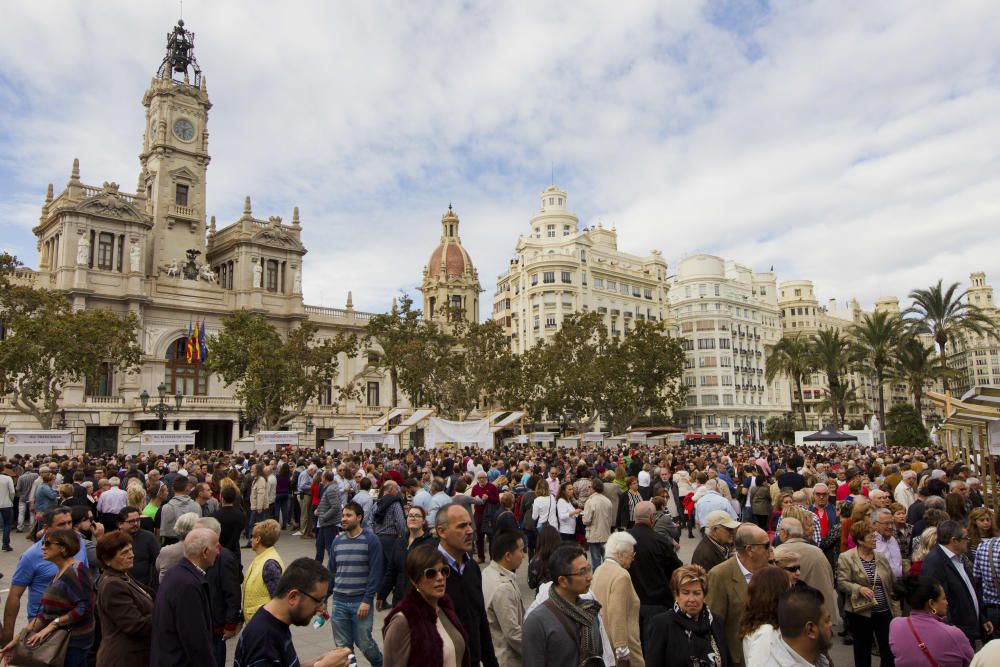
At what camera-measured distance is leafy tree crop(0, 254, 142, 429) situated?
99.2 ft

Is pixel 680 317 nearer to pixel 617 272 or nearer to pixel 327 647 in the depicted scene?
pixel 617 272

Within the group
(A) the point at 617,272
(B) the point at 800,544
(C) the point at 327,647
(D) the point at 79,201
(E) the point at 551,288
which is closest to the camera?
(B) the point at 800,544

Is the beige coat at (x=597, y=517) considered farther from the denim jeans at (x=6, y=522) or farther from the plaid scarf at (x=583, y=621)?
the denim jeans at (x=6, y=522)

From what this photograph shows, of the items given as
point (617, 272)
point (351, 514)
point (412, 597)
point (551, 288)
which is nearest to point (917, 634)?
point (412, 597)

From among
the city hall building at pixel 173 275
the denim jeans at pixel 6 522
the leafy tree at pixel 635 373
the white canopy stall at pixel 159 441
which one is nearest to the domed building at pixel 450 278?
the city hall building at pixel 173 275

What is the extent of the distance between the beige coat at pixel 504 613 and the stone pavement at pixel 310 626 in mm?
→ 3412

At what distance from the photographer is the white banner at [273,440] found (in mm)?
27616

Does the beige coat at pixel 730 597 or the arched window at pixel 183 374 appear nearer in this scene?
the beige coat at pixel 730 597

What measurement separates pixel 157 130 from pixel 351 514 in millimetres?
52829

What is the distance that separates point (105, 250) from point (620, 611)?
1892 inches

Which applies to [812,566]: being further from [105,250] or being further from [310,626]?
[105,250]

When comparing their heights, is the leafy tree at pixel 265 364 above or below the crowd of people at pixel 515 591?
above

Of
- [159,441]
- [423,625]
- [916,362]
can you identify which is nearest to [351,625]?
[423,625]

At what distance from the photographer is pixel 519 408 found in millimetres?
51188
